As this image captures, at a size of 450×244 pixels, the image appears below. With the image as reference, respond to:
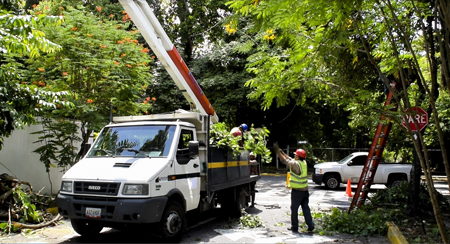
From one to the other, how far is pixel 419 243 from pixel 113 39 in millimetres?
9247

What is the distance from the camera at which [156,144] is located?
700cm

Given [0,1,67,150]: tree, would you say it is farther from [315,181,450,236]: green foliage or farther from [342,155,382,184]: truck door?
[342,155,382,184]: truck door

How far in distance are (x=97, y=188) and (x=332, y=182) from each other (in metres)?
11.7

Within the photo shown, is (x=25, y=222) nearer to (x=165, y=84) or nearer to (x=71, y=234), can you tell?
(x=71, y=234)

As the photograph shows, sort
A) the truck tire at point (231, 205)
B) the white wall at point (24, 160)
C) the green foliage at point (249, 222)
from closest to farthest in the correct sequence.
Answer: the green foliage at point (249, 222) → the truck tire at point (231, 205) → the white wall at point (24, 160)

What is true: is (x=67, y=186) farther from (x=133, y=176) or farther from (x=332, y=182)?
(x=332, y=182)

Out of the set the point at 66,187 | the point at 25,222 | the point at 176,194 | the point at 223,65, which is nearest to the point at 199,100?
the point at 176,194

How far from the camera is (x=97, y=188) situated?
6203mm

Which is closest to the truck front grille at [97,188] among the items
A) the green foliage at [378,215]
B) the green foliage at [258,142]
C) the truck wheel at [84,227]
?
the truck wheel at [84,227]

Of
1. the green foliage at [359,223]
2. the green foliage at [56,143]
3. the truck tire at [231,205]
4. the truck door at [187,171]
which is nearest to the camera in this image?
the truck door at [187,171]

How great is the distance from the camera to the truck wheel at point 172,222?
6.37 meters

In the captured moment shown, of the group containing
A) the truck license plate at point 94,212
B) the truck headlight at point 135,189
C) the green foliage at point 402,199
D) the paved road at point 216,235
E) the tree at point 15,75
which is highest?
the tree at point 15,75

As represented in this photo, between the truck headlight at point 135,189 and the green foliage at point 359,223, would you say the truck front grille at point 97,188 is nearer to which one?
the truck headlight at point 135,189

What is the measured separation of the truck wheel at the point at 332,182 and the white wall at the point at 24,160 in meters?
10.7
